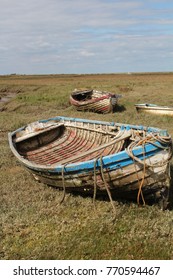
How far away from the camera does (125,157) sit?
657 cm

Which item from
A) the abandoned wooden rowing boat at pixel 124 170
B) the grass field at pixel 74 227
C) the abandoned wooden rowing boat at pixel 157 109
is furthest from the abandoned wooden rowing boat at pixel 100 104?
the grass field at pixel 74 227

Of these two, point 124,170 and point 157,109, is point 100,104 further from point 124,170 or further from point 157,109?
point 124,170

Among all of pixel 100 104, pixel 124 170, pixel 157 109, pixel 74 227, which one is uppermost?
pixel 100 104

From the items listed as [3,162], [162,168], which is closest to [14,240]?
[162,168]

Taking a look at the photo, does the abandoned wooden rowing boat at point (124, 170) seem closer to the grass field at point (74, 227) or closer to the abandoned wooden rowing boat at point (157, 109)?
the grass field at point (74, 227)

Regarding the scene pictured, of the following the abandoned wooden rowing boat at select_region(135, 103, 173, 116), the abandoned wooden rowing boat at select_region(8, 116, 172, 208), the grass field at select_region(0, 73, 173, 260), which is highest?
the abandoned wooden rowing boat at select_region(135, 103, 173, 116)

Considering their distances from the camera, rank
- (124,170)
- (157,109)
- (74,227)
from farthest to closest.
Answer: (157,109), (124,170), (74,227)

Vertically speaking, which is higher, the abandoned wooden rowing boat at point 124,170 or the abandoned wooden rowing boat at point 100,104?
the abandoned wooden rowing boat at point 100,104

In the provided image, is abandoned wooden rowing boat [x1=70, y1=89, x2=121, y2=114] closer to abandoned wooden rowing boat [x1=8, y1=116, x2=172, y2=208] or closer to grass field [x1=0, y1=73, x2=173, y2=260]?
abandoned wooden rowing boat [x1=8, y1=116, x2=172, y2=208]

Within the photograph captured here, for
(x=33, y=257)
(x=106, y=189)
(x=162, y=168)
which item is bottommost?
(x=33, y=257)

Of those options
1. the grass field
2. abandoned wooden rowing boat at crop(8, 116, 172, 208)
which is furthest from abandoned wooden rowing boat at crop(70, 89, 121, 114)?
the grass field

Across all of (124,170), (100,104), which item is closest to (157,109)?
(100,104)

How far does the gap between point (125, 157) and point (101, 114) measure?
1277cm

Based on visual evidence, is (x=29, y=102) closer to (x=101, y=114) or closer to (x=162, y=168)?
(x=101, y=114)
